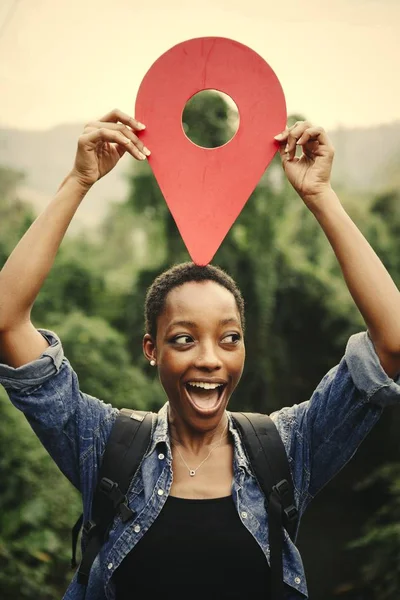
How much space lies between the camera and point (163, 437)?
5.78 ft

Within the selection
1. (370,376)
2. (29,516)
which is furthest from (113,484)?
(29,516)

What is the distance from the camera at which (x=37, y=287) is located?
1611 mm

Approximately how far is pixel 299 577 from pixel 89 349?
334 cm

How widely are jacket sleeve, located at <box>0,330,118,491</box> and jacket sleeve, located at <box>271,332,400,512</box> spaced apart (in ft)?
1.64

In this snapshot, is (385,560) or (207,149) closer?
(207,149)

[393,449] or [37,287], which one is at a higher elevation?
[37,287]

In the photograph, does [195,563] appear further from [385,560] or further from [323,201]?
[385,560]

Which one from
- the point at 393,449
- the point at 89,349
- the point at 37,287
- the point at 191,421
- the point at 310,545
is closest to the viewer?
the point at 37,287

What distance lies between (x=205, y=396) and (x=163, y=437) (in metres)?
0.17

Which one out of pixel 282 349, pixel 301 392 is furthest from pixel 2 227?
pixel 301 392

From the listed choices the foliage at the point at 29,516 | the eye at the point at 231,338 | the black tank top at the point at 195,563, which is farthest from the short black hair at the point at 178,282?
the foliage at the point at 29,516

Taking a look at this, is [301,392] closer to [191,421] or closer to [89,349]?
[89,349]

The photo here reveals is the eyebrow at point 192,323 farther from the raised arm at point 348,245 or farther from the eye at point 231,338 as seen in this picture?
the raised arm at point 348,245

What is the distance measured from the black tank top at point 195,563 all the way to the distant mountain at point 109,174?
3.89 m
